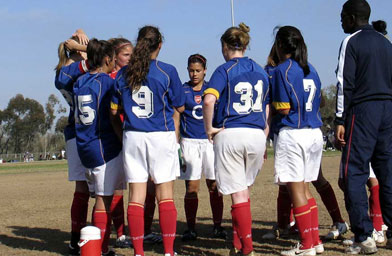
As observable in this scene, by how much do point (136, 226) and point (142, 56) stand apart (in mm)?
1769

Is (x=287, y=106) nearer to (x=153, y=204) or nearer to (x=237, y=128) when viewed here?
(x=237, y=128)

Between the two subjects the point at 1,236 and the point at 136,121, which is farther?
the point at 1,236

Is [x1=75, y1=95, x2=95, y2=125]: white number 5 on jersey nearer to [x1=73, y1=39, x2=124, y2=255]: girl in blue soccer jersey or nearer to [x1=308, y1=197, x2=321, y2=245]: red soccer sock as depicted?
[x1=73, y1=39, x2=124, y2=255]: girl in blue soccer jersey

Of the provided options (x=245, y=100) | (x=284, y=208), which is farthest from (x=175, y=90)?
(x=284, y=208)

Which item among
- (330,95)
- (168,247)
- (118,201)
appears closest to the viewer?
(168,247)

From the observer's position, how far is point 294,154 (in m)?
5.67

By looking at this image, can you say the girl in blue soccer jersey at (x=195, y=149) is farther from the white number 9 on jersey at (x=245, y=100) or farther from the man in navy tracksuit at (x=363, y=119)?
the man in navy tracksuit at (x=363, y=119)

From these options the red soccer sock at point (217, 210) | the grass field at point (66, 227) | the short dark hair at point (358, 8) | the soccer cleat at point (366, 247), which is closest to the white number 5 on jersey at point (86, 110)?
the grass field at point (66, 227)

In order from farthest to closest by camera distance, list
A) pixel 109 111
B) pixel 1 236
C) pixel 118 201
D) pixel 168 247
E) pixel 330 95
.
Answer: pixel 330 95
pixel 1 236
pixel 118 201
pixel 109 111
pixel 168 247

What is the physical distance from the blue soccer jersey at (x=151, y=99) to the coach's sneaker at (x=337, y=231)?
2.52 m

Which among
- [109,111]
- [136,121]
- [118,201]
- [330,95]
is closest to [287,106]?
[136,121]

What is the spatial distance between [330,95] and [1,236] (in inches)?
3745

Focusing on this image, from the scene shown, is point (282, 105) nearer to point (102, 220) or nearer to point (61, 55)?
point (102, 220)

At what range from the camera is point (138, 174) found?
5512 millimetres
